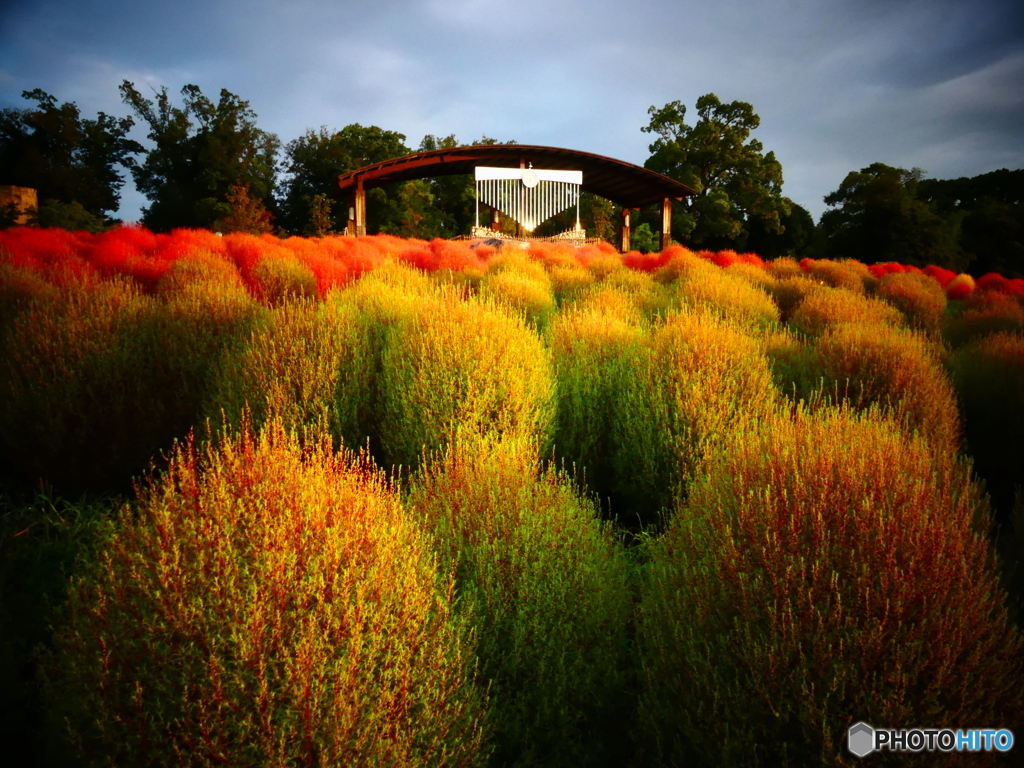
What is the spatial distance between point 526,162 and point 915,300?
13567 mm

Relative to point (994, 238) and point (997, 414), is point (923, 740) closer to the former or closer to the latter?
point (997, 414)

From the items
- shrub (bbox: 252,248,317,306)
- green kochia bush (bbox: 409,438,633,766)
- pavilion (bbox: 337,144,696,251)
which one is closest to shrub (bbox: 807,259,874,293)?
pavilion (bbox: 337,144,696,251)

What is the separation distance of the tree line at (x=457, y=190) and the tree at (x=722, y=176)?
8 cm

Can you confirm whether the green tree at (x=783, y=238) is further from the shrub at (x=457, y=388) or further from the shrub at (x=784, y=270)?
the shrub at (x=457, y=388)

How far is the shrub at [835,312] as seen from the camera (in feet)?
24.2

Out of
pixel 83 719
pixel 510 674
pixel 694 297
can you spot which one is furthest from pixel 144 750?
pixel 694 297

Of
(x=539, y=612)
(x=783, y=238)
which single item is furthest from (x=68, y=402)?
(x=783, y=238)

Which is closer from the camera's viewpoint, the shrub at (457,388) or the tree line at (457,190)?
the shrub at (457,388)

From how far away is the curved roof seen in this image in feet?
58.9

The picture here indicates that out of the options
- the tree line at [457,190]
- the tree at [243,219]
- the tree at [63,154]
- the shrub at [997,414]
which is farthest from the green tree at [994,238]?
the tree at [63,154]

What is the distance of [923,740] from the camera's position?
66.2 inches

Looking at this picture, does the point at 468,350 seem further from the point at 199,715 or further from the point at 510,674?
the point at 199,715

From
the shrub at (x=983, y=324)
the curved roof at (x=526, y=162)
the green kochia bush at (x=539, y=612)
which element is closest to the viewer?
the green kochia bush at (x=539, y=612)

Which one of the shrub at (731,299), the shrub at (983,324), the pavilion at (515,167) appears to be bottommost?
the shrub at (983,324)
